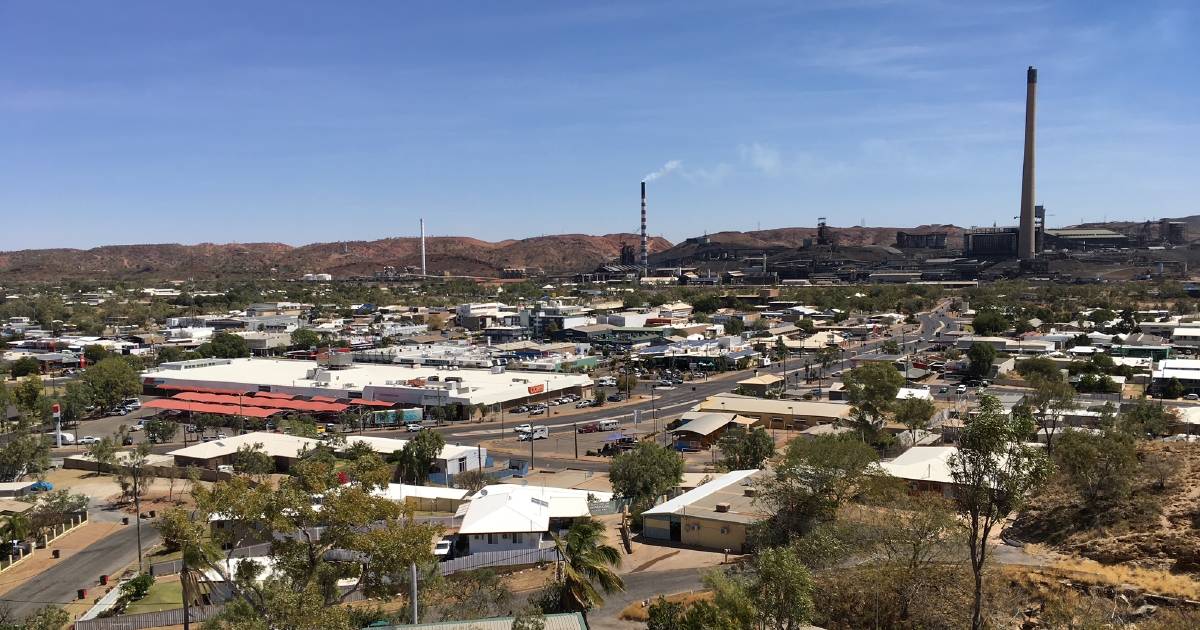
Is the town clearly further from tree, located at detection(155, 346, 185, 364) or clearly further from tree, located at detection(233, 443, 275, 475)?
tree, located at detection(155, 346, 185, 364)

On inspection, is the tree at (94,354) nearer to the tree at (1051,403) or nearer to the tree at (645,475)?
the tree at (645,475)

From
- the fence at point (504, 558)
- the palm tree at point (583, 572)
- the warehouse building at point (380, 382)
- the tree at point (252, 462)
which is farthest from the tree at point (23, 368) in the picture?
the palm tree at point (583, 572)

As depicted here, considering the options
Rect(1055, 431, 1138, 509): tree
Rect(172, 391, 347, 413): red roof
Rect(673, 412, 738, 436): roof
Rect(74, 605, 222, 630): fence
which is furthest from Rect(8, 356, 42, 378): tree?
Rect(1055, 431, 1138, 509): tree

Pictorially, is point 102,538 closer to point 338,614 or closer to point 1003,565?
point 338,614

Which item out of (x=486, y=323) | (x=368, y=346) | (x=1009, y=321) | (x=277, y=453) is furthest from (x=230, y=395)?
(x=1009, y=321)

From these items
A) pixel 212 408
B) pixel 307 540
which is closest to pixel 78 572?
pixel 307 540
